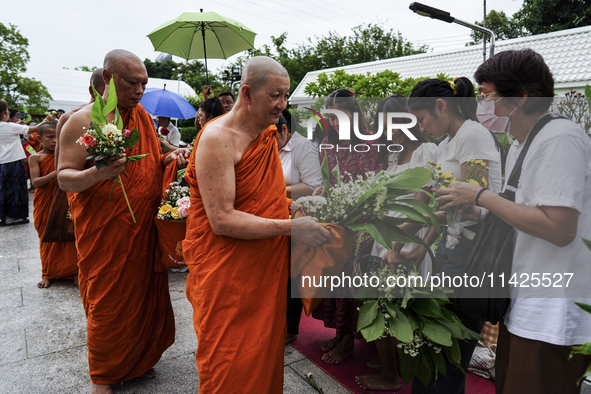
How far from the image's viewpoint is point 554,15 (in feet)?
62.2

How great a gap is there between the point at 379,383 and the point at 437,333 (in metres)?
1.17

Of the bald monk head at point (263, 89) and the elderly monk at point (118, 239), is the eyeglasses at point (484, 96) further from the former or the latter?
the elderly monk at point (118, 239)

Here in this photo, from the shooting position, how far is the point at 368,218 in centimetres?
177

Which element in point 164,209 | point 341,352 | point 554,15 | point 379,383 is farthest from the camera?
point 554,15

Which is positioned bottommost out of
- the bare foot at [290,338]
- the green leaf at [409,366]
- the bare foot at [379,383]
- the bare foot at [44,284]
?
the bare foot at [44,284]

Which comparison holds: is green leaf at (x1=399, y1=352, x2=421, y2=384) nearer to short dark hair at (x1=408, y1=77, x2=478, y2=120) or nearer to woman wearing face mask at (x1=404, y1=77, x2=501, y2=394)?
woman wearing face mask at (x1=404, y1=77, x2=501, y2=394)

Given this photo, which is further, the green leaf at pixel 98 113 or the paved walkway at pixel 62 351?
the paved walkway at pixel 62 351

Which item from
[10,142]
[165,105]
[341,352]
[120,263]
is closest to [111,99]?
[120,263]

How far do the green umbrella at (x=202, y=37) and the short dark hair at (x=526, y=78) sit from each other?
15.7 feet

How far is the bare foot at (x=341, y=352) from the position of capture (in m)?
2.96

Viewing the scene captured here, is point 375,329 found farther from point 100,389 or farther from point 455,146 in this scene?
point 100,389

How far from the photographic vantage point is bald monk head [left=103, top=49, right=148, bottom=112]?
2.34 metres

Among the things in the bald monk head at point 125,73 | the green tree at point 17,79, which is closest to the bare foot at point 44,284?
the bald monk head at point 125,73

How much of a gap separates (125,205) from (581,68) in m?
12.2
